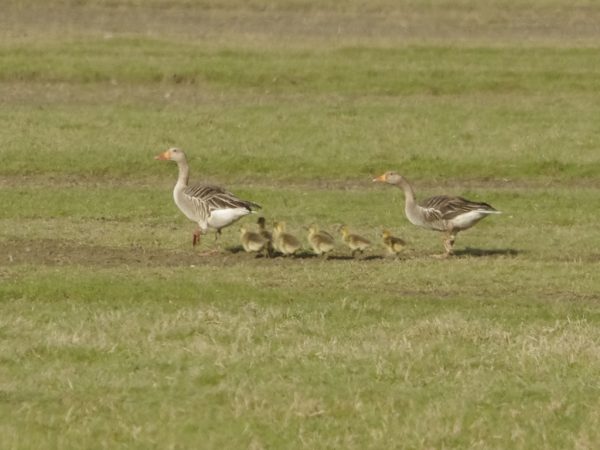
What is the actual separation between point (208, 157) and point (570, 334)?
44.1 ft

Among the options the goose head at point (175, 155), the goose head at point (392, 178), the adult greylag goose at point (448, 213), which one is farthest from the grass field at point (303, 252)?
the goose head at point (175, 155)

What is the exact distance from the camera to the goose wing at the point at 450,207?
17.2m

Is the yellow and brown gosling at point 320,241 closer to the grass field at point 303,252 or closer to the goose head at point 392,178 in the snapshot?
the grass field at point 303,252

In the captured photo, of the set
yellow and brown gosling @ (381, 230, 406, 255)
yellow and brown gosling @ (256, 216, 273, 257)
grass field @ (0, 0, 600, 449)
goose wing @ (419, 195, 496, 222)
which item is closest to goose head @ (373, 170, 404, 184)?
grass field @ (0, 0, 600, 449)

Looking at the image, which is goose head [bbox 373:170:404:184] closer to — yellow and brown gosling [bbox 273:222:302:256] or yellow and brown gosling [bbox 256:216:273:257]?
yellow and brown gosling [bbox 256:216:273:257]

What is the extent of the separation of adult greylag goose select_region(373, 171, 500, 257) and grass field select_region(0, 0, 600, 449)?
377mm

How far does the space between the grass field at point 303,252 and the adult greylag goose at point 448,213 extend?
1.24ft

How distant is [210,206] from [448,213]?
2.95m

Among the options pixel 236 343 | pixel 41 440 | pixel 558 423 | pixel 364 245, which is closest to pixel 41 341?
pixel 236 343

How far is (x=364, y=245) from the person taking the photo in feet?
55.7

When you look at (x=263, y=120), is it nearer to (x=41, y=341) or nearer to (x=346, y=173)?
(x=346, y=173)

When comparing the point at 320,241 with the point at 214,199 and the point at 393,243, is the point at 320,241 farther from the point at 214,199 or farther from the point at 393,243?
the point at 214,199

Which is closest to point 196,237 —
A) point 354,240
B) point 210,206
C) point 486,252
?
point 210,206

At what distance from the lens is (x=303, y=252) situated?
17.8 m
